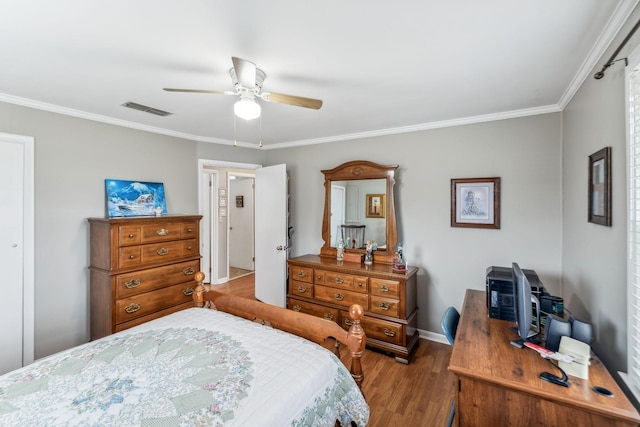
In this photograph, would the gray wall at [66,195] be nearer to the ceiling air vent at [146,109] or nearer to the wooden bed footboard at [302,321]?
the ceiling air vent at [146,109]

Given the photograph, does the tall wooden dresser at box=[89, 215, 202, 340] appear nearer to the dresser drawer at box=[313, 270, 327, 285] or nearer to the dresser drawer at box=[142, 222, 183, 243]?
the dresser drawer at box=[142, 222, 183, 243]

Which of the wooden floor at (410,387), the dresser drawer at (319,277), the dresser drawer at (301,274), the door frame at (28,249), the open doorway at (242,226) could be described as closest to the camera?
the wooden floor at (410,387)

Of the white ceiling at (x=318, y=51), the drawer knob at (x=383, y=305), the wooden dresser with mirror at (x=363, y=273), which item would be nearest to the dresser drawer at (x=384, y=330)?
the wooden dresser with mirror at (x=363, y=273)

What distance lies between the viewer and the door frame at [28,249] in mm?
2539

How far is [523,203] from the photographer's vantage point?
276 cm

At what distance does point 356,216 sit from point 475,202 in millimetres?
1285

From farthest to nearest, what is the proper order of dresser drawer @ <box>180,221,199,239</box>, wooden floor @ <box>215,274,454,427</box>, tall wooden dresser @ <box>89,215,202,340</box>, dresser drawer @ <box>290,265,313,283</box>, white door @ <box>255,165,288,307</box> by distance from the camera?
white door @ <box>255,165,288,307</box> < dresser drawer @ <box>290,265,313,283</box> < dresser drawer @ <box>180,221,199,239</box> < tall wooden dresser @ <box>89,215,202,340</box> < wooden floor @ <box>215,274,454,427</box>

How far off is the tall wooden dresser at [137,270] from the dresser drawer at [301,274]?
114cm

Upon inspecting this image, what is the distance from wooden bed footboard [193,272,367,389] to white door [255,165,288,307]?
1.59m

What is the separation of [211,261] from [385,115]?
159 inches

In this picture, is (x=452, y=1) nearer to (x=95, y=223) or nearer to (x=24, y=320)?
(x=95, y=223)

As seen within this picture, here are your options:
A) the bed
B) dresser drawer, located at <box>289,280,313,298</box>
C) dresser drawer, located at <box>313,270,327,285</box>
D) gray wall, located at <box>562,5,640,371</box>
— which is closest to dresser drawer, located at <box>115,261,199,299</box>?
the bed

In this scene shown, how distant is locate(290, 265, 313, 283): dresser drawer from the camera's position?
11.2ft

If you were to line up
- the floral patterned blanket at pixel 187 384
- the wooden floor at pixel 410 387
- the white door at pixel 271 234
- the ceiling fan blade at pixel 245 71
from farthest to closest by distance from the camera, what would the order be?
1. the white door at pixel 271 234
2. the wooden floor at pixel 410 387
3. the ceiling fan blade at pixel 245 71
4. the floral patterned blanket at pixel 187 384
